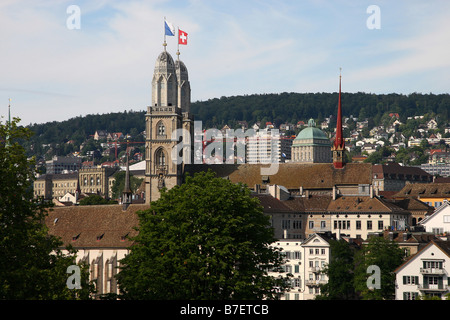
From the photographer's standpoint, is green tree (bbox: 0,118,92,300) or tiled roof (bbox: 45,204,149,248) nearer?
green tree (bbox: 0,118,92,300)

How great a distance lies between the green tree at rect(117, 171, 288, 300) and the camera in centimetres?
5497

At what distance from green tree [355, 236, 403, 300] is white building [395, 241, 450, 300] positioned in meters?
1.10

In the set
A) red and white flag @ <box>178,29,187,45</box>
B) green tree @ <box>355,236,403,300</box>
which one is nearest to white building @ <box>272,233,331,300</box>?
green tree @ <box>355,236,403,300</box>

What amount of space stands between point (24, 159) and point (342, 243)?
5826 cm

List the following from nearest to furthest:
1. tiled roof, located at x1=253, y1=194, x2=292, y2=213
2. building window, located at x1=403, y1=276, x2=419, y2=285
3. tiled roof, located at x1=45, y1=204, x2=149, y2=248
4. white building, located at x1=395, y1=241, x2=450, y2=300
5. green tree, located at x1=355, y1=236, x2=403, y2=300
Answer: white building, located at x1=395, y1=241, x2=450, y2=300 → building window, located at x1=403, y1=276, x2=419, y2=285 → green tree, located at x1=355, y1=236, x2=403, y2=300 → tiled roof, located at x1=45, y1=204, x2=149, y2=248 → tiled roof, located at x1=253, y1=194, x2=292, y2=213

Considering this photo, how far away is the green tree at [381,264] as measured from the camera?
82.2m

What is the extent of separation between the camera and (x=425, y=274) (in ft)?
269

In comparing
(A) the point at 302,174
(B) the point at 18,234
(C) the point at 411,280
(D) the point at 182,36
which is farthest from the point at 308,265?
(B) the point at 18,234

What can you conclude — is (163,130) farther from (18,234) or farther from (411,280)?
(18,234)

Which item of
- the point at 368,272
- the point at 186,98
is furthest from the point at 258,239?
the point at 186,98

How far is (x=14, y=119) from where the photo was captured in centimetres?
4650

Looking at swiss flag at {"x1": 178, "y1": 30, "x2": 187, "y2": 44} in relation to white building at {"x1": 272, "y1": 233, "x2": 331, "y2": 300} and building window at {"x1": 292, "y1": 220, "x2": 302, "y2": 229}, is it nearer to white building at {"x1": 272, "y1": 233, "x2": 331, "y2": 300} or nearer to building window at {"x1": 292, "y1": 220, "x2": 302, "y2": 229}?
building window at {"x1": 292, "y1": 220, "x2": 302, "y2": 229}

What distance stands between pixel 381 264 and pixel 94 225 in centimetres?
3125
